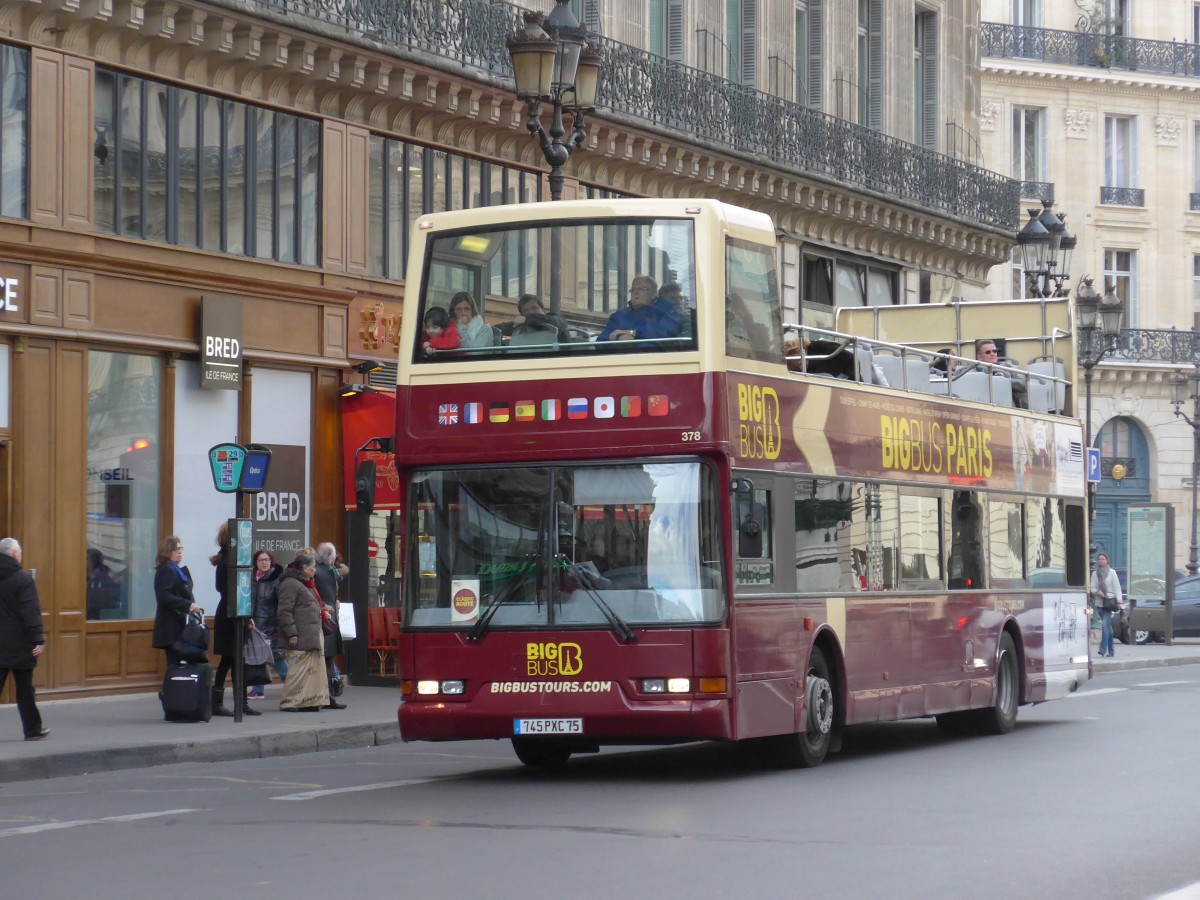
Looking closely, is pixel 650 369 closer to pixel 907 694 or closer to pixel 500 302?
pixel 500 302

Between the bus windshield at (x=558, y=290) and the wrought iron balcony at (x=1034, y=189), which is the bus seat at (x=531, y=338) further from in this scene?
the wrought iron balcony at (x=1034, y=189)

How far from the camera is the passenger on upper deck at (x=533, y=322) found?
14062 mm

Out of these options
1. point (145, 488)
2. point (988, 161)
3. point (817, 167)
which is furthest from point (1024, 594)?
point (988, 161)

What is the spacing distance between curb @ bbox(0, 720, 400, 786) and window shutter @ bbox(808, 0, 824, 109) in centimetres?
1785

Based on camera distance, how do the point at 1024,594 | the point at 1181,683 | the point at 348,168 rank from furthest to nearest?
the point at 1181,683 < the point at 348,168 < the point at 1024,594

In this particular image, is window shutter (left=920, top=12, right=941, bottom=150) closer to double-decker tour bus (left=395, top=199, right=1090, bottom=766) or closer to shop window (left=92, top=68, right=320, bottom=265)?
shop window (left=92, top=68, right=320, bottom=265)

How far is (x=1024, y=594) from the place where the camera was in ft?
65.1

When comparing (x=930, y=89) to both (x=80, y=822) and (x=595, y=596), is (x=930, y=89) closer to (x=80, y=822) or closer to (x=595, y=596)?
(x=595, y=596)

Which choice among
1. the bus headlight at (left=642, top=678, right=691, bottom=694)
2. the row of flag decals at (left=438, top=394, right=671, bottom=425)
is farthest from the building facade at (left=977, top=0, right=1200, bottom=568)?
the bus headlight at (left=642, top=678, right=691, bottom=694)

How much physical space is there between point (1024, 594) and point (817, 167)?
14.5 metres

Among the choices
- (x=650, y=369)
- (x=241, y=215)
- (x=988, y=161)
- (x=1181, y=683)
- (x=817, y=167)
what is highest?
(x=988, y=161)

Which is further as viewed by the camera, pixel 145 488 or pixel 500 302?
pixel 145 488

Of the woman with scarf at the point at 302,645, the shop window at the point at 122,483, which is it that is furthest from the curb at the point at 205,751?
the shop window at the point at 122,483

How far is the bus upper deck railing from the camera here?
624 inches
